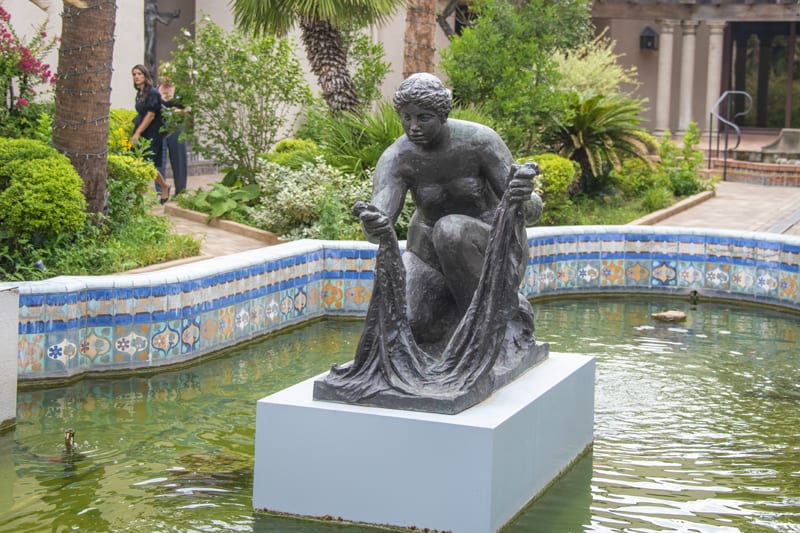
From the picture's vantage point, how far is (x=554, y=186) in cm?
1298

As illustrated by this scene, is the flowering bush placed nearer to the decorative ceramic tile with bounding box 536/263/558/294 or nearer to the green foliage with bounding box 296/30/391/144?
the green foliage with bounding box 296/30/391/144

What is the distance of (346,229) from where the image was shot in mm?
10695

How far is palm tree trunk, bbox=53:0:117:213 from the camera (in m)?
9.42

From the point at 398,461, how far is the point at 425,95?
155 cm

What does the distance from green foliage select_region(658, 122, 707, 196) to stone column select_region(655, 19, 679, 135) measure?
843 cm

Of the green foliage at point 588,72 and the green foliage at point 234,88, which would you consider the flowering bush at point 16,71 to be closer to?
the green foliage at point 234,88

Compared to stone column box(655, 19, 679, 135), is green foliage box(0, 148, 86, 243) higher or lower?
lower

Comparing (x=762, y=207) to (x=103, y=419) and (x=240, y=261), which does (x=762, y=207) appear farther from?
(x=103, y=419)

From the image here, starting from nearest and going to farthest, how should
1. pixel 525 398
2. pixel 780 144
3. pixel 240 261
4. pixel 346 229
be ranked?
pixel 525 398, pixel 240 261, pixel 346 229, pixel 780 144

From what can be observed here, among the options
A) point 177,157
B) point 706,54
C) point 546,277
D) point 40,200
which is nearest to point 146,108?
point 177,157

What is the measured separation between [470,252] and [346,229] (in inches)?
201

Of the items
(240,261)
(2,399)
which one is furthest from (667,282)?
(2,399)

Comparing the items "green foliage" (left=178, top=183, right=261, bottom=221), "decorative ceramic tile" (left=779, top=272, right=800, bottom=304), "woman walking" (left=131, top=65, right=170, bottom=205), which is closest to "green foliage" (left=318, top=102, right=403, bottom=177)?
"green foliage" (left=178, top=183, right=261, bottom=221)

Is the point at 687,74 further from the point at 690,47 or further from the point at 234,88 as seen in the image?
the point at 234,88
